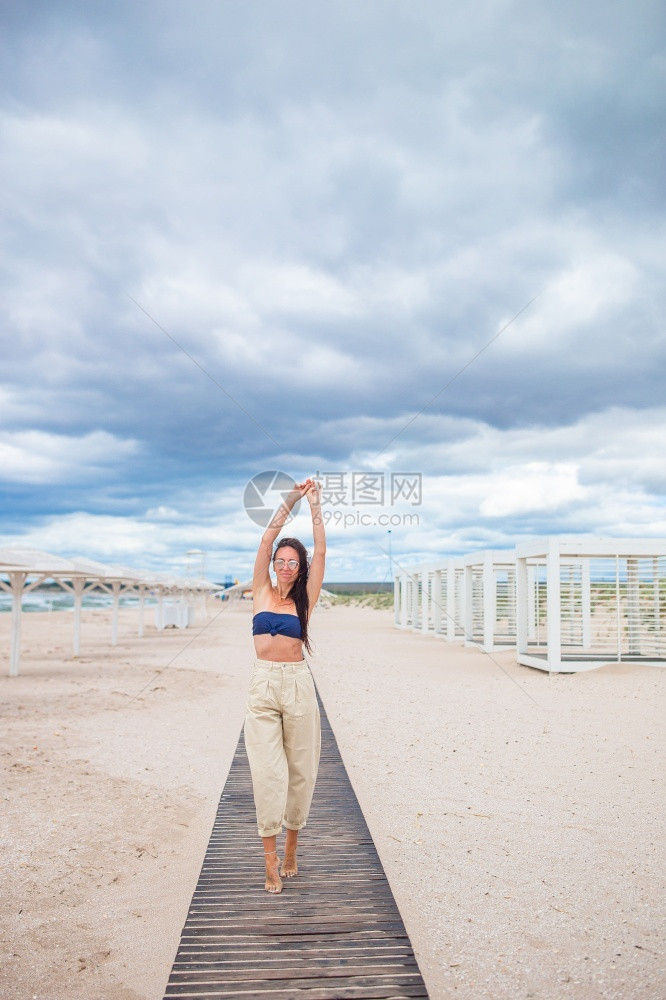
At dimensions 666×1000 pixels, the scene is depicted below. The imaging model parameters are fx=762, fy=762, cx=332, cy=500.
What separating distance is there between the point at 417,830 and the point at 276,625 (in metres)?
2.48

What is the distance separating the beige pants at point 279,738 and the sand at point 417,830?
0.85 m

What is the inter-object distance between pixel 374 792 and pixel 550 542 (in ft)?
30.5

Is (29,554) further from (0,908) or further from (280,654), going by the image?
(280,654)

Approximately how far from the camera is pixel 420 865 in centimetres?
463

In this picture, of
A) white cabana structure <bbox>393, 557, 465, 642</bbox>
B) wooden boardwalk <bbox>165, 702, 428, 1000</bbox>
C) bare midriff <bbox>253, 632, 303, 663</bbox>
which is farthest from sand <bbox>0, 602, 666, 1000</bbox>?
white cabana structure <bbox>393, 557, 465, 642</bbox>

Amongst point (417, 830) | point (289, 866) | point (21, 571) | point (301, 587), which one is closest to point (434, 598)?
point (21, 571)

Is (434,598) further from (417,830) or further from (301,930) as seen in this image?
(301,930)

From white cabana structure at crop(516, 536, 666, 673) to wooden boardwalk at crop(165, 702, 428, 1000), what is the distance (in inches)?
431

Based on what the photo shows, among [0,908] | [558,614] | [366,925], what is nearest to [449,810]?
[366,925]

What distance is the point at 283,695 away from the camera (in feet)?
11.8

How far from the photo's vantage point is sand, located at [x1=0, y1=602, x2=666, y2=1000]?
3457 millimetres

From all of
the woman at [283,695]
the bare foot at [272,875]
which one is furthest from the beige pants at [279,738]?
the bare foot at [272,875]

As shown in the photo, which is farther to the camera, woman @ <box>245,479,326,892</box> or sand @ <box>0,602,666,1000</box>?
woman @ <box>245,479,326,892</box>

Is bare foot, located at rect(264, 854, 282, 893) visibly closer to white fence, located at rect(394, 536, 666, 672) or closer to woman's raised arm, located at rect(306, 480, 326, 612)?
woman's raised arm, located at rect(306, 480, 326, 612)
